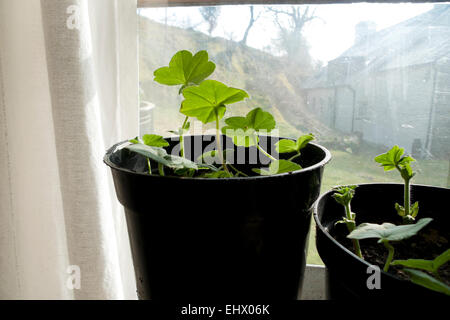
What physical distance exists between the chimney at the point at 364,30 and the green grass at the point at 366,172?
0.24 metres

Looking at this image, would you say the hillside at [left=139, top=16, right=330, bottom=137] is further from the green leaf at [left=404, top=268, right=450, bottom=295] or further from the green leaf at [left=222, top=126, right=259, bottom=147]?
the green leaf at [left=404, top=268, right=450, bottom=295]

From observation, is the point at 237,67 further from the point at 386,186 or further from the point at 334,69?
the point at 386,186

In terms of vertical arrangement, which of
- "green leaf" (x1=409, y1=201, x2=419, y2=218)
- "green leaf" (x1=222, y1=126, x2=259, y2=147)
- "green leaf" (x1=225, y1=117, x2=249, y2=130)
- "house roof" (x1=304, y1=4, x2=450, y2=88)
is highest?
"house roof" (x1=304, y1=4, x2=450, y2=88)

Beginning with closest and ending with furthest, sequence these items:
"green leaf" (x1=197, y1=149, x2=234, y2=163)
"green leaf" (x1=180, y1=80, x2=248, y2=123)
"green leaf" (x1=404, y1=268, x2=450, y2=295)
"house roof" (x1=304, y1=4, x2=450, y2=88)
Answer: "green leaf" (x1=404, y1=268, x2=450, y2=295), "green leaf" (x1=180, y1=80, x2=248, y2=123), "green leaf" (x1=197, y1=149, x2=234, y2=163), "house roof" (x1=304, y1=4, x2=450, y2=88)

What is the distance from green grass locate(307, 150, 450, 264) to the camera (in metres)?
0.76

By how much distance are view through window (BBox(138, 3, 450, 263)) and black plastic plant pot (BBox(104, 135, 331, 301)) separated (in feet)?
1.30

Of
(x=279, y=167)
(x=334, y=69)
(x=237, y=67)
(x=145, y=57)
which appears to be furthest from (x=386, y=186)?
(x=145, y=57)

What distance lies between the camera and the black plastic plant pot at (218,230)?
379mm

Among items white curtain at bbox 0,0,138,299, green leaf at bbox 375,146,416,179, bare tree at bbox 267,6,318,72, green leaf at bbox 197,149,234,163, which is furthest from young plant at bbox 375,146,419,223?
white curtain at bbox 0,0,138,299

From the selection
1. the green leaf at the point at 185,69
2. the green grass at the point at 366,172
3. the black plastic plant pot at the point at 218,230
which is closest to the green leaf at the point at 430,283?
the black plastic plant pot at the point at 218,230

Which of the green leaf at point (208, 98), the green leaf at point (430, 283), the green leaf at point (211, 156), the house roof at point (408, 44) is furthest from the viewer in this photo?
the house roof at point (408, 44)

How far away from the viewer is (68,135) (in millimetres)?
577
